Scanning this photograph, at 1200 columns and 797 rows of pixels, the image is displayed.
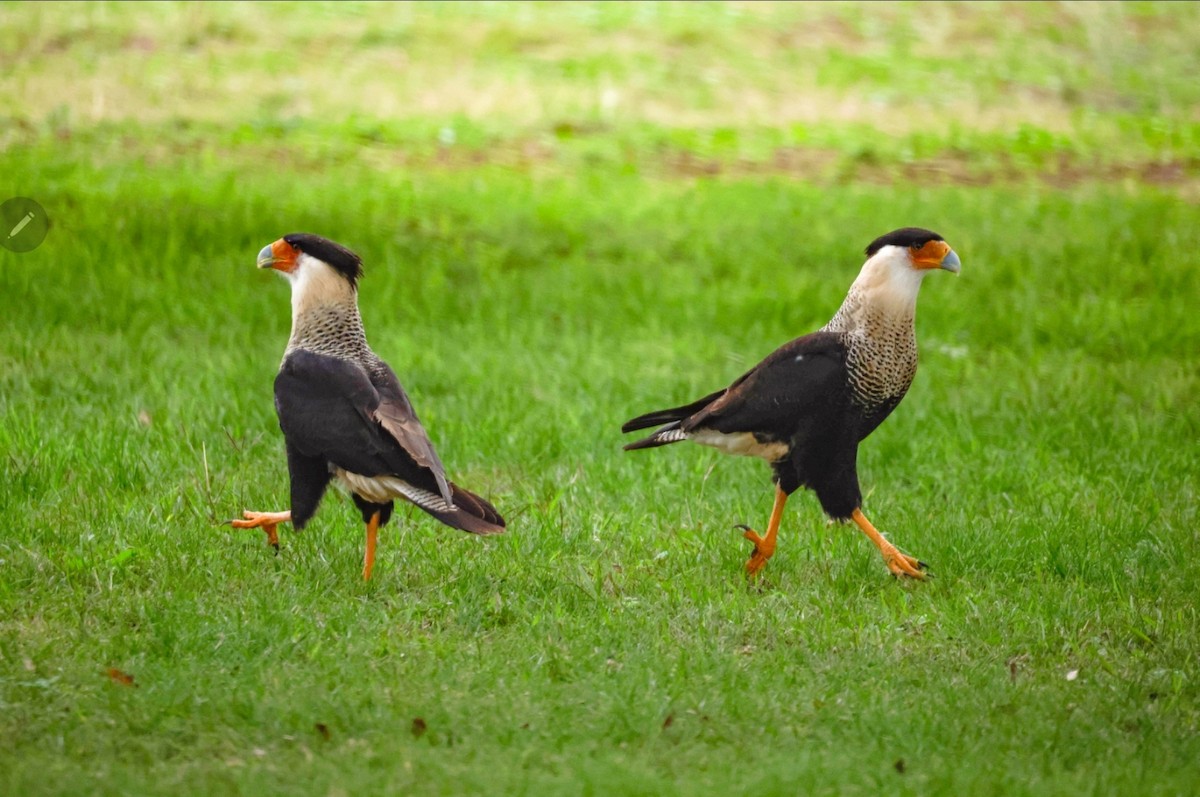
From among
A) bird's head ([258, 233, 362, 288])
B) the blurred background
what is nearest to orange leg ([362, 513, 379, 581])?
bird's head ([258, 233, 362, 288])

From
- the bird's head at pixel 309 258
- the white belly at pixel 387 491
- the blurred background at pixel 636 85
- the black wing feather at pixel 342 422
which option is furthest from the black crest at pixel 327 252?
the blurred background at pixel 636 85

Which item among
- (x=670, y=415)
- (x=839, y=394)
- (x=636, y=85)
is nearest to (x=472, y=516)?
(x=670, y=415)

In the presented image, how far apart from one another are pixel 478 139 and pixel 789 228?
13.9ft

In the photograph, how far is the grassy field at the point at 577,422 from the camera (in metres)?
4.31

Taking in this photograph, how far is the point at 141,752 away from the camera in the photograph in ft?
13.3

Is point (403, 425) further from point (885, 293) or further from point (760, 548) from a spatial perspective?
point (885, 293)

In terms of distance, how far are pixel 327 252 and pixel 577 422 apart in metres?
2.34

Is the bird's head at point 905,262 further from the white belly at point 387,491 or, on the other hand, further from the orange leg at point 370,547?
the orange leg at point 370,547

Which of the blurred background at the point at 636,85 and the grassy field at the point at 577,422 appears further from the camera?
the blurred background at the point at 636,85

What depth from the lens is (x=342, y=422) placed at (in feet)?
17.6

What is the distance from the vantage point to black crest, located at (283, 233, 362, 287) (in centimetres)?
578

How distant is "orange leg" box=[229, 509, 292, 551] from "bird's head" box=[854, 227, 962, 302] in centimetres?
265

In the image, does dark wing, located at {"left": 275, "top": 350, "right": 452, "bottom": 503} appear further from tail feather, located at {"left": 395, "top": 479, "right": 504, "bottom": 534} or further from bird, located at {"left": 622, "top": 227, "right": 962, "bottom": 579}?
bird, located at {"left": 622, "top": 227, "right": 962, "bottom": 579}

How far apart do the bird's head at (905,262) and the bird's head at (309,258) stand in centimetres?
220
